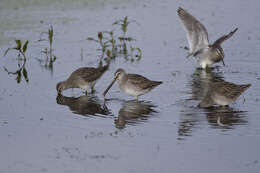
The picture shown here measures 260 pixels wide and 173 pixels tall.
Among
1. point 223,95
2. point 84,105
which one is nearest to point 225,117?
point 223,95

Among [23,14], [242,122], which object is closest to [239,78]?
[242,122]

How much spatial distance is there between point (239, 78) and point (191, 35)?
2371 millimetres

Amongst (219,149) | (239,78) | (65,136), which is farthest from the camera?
(239,78)

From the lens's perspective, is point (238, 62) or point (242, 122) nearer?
point (242, 122)

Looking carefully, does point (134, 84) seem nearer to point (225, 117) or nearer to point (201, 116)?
point (201, 116)

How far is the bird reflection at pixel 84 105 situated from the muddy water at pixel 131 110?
0.02 m

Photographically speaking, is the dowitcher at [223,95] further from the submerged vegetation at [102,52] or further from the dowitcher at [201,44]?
the submerged vegetation at [102,52]

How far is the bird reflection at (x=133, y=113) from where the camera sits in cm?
931

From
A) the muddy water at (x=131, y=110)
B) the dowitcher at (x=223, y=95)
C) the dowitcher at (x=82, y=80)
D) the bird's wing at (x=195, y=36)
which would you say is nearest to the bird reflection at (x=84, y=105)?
the muddy water at (x=131, y=110)

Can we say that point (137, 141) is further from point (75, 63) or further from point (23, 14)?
point (23, 14)

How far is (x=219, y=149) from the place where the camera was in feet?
25.6

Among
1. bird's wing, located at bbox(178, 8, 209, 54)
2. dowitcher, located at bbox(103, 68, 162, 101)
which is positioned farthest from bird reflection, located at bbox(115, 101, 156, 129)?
bird's wing, located at bbox(178, 8, 209, 54)

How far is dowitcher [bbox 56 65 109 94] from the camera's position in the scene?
37.3ft

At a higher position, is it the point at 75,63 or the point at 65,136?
the point at 75,63
